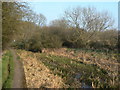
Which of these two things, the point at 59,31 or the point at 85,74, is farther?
the point at 59,31

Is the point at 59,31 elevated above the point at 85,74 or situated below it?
above

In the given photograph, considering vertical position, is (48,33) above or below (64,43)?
above

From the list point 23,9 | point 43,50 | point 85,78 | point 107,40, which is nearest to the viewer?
point 85,78

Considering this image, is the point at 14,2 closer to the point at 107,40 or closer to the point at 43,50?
the point at 43,50

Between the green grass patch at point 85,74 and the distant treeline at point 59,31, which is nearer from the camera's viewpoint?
the green grass patch at point 85,74

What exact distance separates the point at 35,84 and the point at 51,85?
0.66 metres

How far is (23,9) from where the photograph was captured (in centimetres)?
1162

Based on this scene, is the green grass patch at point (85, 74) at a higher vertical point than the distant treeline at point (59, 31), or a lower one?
lower

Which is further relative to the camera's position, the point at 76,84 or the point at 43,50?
the point at 43,50

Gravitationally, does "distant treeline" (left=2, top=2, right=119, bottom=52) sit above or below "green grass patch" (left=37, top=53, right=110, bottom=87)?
above

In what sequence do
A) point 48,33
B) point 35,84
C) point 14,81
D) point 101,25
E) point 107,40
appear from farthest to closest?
point 48,33 < point 107,40 < point 101,25 < point 14,81 < point 35,84

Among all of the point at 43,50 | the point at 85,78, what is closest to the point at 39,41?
the point at 43,50

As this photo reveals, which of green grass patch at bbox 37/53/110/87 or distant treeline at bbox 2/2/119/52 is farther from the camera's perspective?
distant treeline at bbox 2/2/119/52

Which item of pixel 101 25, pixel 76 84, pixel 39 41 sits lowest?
pixel 76 84
